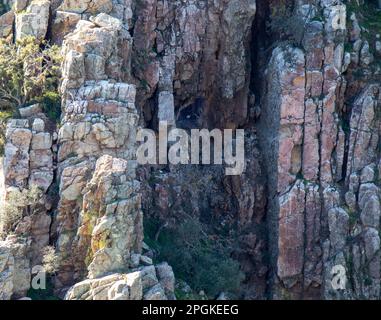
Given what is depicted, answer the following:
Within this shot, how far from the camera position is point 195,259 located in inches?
1684

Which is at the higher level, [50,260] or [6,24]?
[6,24]

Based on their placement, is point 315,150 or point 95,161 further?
point 315,150

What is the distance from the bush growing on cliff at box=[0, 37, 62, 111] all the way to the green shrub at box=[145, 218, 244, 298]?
905cm

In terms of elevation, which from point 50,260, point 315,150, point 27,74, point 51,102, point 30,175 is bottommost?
point 50,260

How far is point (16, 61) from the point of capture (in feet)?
131

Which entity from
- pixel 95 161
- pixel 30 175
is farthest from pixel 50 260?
pixel 95 161

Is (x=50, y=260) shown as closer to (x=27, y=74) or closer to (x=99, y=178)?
(x=99, y=178)

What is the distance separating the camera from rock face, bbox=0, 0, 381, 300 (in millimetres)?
40188

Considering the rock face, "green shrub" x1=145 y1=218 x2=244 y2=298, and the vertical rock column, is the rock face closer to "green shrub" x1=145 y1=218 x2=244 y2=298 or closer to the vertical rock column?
the vertical rock column

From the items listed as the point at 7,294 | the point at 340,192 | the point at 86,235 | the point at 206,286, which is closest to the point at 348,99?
the point at 340,192

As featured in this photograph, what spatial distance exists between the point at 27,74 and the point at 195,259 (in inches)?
498

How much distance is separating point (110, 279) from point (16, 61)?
39.5ft
